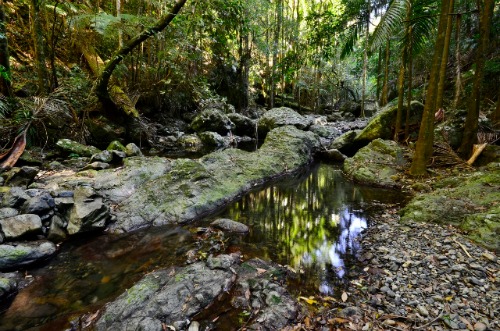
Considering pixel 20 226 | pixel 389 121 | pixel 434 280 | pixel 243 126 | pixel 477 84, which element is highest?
pixel 477 84

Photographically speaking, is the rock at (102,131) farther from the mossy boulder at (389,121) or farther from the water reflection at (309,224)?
the mossy boulder at (389,121)

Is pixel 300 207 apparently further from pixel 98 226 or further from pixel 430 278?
pixel 98 226

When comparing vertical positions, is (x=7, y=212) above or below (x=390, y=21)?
below

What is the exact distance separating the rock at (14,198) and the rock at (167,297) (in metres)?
2.78

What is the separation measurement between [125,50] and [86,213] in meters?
6.06


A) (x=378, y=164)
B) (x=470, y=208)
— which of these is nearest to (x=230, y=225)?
(x=470, y=208)

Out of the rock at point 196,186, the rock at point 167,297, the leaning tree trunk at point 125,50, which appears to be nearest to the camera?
the rock at point 167,297

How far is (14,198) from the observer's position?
4434 mm

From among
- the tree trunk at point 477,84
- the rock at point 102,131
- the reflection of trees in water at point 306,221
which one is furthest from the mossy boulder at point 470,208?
the rock at point 102,131

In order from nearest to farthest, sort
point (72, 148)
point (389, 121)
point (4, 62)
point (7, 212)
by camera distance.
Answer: point (7, 212)
point (4, 62)
point (72, 148)
point (389, 121)

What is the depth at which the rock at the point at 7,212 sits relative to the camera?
4127mm

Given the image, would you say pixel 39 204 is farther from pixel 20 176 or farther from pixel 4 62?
pixel 4 62

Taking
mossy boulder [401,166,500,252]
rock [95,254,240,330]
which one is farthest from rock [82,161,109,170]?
mossy boulder [401,166,500,252]

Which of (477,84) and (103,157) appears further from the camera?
(103,157)
